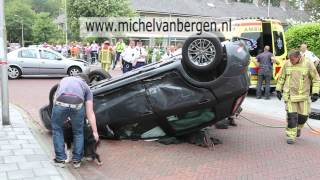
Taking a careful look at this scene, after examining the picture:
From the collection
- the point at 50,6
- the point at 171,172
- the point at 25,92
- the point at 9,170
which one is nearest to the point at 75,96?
the point at 9,170

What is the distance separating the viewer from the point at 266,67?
14617 mm

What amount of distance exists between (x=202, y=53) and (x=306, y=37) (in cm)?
1114

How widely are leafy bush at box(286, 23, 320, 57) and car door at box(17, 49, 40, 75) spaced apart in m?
10.4

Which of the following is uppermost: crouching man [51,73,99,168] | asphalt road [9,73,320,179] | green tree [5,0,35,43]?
green tree [5,0,35,43]

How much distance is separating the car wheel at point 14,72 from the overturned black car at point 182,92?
40.1 feet

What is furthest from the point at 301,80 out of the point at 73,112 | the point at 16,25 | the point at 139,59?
the point at 16,25

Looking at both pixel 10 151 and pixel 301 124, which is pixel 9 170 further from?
pixel 301 124

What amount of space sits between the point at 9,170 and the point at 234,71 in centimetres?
366

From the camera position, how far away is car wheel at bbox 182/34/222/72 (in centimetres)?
730

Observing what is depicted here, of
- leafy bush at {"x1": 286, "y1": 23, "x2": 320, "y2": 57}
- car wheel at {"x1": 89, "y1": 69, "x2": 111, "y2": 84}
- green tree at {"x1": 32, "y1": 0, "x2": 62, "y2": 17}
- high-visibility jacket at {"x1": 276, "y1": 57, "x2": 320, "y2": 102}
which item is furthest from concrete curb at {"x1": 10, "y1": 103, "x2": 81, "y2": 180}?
green tree at {"x1": 32, "y1": 0, "x2": 62, "y2": 17}

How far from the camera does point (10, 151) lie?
6.82 m

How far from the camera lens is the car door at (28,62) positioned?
1905cm

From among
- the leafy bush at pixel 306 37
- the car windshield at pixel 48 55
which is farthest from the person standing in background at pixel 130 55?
the leafy bush at pixel 306 37

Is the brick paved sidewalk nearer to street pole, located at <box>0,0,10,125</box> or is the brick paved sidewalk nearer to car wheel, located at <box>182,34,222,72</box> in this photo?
street pole, located at <box>0,0,10,125</box>
